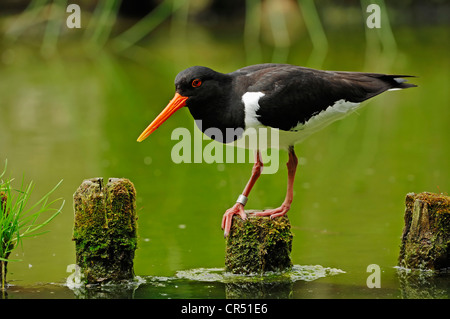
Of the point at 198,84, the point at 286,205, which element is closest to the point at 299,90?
the point at 198,84

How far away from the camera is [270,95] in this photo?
18.7 ft

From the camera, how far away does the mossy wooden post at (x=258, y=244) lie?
558 cm

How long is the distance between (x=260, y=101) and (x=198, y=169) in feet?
15.5

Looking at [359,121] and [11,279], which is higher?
[359,121]

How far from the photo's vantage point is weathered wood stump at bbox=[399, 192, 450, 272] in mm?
5613

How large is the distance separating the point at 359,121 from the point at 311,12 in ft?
36.3

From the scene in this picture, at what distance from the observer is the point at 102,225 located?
542 centimetres

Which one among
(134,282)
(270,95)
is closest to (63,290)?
(134,282)

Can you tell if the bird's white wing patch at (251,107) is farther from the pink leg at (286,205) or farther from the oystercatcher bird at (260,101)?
the pink leg at (286,205)

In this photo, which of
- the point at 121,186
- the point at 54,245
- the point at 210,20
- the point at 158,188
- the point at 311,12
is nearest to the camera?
the point at 311,12

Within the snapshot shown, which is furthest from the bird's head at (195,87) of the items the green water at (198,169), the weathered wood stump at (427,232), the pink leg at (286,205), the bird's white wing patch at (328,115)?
the weathered wood stump at (427,232)

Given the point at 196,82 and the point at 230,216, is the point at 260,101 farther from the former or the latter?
the point at 230,216

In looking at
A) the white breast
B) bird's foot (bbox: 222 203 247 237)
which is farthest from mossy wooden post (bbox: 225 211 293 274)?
the white breast

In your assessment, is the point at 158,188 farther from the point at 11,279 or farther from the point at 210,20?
the point at 210,20
